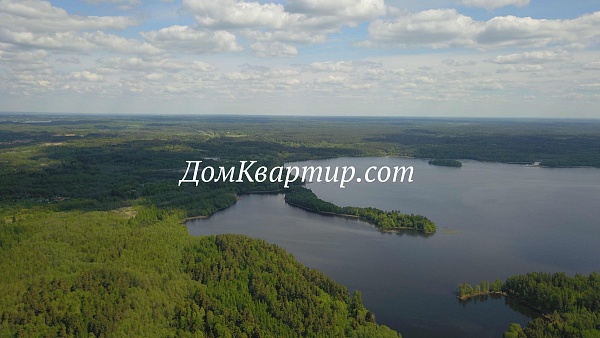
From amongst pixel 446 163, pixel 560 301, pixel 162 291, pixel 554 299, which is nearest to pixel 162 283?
pixel 162 291

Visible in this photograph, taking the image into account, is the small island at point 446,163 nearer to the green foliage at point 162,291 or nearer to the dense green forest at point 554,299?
the dense green forest at point 554,299

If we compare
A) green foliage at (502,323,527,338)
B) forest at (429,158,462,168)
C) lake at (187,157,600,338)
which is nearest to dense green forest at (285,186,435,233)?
lake at (187,157,600,338)

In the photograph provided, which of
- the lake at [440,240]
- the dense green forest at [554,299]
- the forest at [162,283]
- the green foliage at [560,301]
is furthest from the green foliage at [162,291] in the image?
the green foliage at [560,301]

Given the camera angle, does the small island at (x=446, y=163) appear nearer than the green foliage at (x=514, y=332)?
No

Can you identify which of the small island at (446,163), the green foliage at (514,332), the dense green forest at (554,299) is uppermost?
the small island at (446,163)

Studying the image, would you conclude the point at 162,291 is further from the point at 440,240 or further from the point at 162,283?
the point at 440,240

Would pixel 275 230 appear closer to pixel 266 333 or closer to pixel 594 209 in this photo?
pixel 266 333
